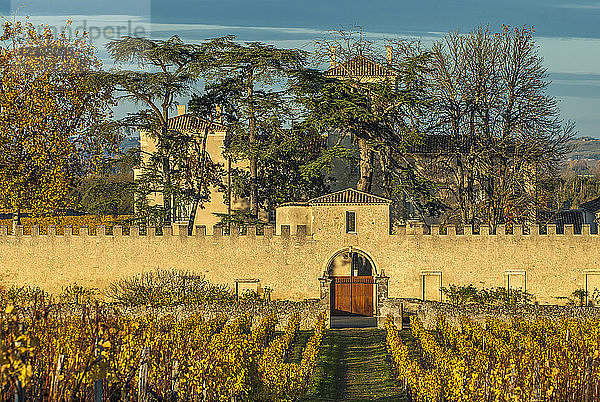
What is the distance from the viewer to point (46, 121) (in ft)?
127

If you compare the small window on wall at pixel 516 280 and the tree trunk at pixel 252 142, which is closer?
the small window on wall at pixel 516 280

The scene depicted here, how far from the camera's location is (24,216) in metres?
59.6

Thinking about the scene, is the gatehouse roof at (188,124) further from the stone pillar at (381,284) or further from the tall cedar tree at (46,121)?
the stone pillar at (381,284)

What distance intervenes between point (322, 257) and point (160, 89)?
11.2m

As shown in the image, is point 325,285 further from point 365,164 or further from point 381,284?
point 365,164

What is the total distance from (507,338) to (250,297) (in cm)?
1153

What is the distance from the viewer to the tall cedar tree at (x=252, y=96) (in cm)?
3909

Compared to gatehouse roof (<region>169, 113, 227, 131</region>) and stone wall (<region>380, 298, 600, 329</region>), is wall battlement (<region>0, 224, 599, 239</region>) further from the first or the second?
gatehouse roof (<region>169, 113, 227, 131</region>)

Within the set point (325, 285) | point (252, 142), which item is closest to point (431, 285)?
point (325, 285)

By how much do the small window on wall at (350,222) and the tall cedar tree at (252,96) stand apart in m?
6.61

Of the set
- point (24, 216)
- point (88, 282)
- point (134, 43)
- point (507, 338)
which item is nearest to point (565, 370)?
point (507, 338)

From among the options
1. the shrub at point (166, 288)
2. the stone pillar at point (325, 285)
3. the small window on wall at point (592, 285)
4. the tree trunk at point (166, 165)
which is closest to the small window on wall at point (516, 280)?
the small window on wall at point (592, 285)

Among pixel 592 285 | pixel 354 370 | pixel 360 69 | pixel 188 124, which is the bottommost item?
pixel 354 370

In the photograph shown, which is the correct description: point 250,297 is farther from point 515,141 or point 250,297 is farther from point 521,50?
point 521,50
